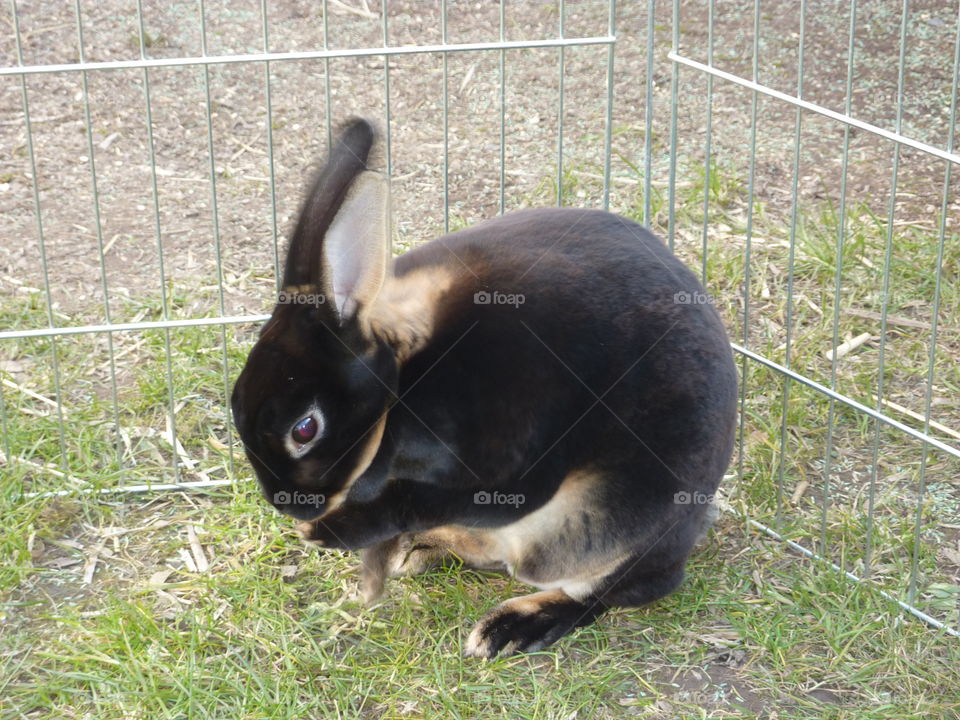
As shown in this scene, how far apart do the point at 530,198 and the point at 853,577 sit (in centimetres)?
169

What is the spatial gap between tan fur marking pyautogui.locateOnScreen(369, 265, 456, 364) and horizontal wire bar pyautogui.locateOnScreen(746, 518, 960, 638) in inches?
42.3

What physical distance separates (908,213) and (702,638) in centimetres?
194

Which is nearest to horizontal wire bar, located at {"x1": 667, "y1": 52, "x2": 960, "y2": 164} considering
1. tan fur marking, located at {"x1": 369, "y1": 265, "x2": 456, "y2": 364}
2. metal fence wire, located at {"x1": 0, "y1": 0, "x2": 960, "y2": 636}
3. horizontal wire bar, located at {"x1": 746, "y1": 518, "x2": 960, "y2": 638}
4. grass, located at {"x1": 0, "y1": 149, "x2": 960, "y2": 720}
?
metal fence wire, located at {"x1": 0, "y1": 0, "x2": 960, "y2": 636}

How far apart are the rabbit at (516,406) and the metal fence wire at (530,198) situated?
0.27 metres

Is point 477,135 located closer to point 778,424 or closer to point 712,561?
point 778,424

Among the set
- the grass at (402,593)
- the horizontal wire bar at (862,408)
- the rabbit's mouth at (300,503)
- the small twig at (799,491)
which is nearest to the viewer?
the rabbit's mouth at (300,503)

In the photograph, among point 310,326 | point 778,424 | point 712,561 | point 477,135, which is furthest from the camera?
point 477,135

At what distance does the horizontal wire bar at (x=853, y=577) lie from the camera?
9.13 ft

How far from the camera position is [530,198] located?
13.5 feet

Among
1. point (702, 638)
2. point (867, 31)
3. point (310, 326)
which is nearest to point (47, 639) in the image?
point (310, 326)

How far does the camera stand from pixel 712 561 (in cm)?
302

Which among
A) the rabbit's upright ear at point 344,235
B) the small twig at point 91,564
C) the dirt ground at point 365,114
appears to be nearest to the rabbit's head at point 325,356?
the rabbit's upright ear at point 344,235

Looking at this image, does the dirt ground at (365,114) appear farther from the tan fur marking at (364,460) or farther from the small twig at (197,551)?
the tan fur marking at (364,460)

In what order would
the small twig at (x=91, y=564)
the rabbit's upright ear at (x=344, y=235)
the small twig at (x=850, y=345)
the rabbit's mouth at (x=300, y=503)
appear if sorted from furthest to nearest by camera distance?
the small twig at (x=850, y=345)
the small twig at (x=91, y=564)
the rabbit's mouth at (x=300, y=503)
the rabbit's upright ear at (x=344, y=235)
